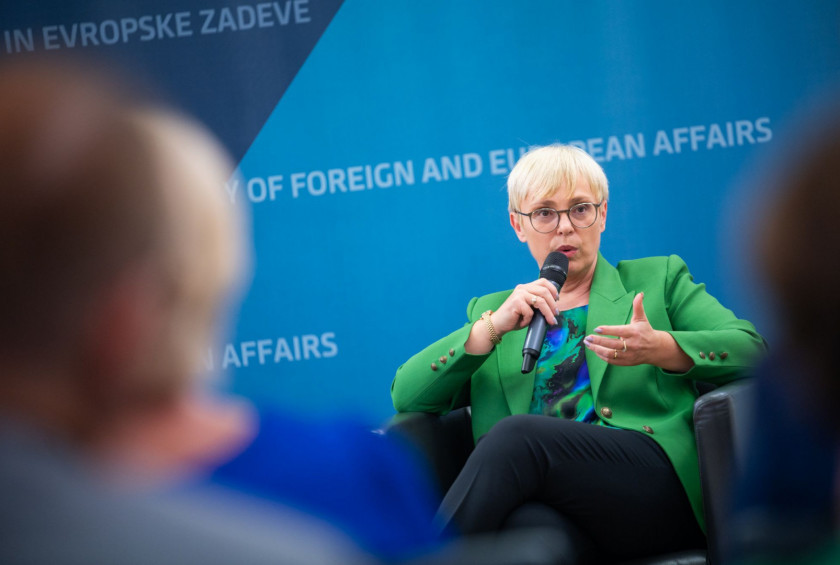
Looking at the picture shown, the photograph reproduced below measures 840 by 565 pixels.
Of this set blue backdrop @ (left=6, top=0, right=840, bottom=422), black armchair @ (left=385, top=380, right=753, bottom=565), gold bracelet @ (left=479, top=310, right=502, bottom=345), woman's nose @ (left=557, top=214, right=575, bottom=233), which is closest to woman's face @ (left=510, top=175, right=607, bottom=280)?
woman's nose @ (left=557, top=214, right=575, bottom=233)

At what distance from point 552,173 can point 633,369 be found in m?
0.66

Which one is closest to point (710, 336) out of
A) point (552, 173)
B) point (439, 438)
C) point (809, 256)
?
point (552, 173)

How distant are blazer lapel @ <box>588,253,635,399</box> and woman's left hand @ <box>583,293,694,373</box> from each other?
0.13 meters

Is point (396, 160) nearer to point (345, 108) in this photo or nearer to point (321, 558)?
point (345, 108)

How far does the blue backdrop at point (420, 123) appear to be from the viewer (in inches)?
144

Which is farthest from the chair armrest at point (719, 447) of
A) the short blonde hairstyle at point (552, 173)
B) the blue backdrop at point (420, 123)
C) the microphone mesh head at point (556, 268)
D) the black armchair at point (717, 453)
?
the blue backdrop at point (420, 123)

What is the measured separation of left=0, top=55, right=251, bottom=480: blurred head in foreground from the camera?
560mm

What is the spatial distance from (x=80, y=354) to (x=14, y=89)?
0.18m

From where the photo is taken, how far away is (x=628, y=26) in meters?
3.69

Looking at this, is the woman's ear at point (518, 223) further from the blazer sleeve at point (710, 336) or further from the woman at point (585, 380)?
the blazer sleeve at point (710, 336)

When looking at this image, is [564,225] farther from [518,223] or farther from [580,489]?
[580,489]

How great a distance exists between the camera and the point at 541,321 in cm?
242

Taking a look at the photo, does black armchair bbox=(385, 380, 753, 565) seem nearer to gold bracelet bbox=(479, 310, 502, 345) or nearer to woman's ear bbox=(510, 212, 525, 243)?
gold bracelet bbox=(479, 310, 502, 345)

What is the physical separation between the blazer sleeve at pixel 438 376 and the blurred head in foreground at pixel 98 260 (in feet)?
6.64
